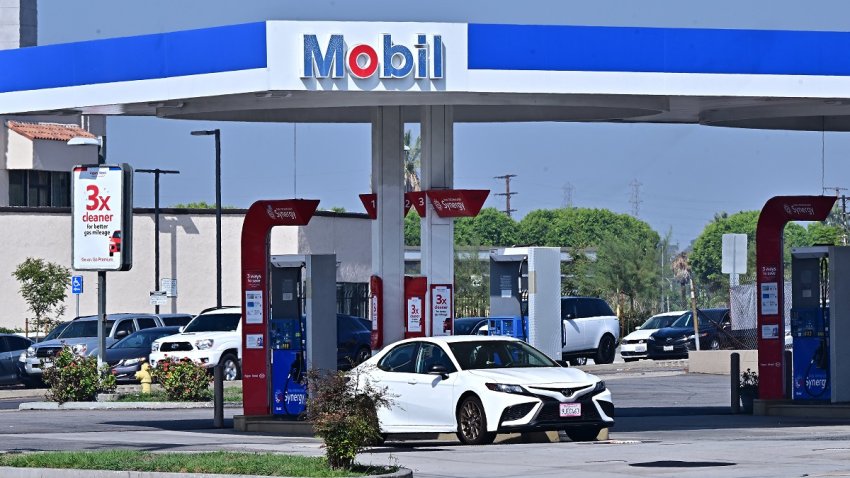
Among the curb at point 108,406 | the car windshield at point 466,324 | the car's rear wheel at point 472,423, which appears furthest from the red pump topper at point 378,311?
the car windshield at point 466,324

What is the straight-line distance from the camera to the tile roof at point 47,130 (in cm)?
6431

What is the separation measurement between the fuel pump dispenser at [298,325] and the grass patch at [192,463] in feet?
20.3

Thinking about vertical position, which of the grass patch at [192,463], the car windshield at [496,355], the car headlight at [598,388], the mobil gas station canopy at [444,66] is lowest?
the grass patch at [192,463]

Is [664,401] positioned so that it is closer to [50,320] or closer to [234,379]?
[234,379]

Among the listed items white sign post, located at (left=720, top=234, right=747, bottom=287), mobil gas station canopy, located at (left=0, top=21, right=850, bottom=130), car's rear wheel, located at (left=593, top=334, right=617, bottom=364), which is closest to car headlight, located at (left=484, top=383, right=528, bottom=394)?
mobil gas station canopy, located at (left=0, top=21, right=850, bottom=130)

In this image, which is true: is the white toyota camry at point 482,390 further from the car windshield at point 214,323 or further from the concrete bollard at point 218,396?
the car windshield at point 214,323

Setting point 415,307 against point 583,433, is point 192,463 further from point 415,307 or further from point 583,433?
point 415,307

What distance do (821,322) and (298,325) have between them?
8001 mm

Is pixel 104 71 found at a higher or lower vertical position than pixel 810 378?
higher

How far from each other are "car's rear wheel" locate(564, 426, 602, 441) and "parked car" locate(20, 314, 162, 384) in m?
18.1

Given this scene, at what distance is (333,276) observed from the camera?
22.7m

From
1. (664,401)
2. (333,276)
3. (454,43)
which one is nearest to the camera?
(454,43)

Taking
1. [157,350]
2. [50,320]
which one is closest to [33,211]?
[50,320]

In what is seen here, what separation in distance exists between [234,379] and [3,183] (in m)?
30.3
